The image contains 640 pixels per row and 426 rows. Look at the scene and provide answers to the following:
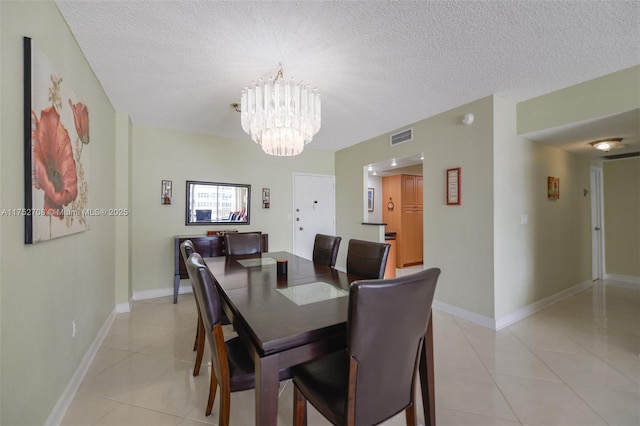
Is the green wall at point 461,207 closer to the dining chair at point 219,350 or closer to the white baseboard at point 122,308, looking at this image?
the dining chair at point 219,350

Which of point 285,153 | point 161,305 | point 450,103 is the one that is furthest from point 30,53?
point 450,103

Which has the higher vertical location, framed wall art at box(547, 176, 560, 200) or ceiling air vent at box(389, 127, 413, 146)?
ceiling air vent at box(389, 127, 413, 146)

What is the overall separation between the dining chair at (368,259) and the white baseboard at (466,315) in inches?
62.4

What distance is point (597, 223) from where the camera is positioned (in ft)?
14.3

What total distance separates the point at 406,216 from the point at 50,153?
5.30m

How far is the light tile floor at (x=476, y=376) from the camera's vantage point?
1.54 m

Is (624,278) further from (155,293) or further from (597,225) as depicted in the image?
(155,293)

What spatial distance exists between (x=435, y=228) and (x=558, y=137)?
5.52 ft

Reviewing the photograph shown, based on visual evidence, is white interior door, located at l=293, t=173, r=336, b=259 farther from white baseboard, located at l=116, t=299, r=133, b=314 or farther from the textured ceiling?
white baseboard, located at l=116, t=299, r=133, b=314

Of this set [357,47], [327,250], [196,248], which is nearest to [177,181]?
[196,248]

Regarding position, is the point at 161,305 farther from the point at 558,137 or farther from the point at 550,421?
the point at 558,137

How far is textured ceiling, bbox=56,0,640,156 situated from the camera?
1.57 metres

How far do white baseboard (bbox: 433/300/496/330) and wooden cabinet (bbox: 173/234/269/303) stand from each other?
2.95m

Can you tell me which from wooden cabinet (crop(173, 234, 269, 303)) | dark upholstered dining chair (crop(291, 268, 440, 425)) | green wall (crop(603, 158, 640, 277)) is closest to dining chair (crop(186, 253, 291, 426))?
dark upholstered dining chair (crop(291, 268, 440, 425))
